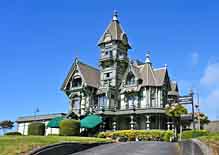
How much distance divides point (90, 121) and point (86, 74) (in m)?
10.4

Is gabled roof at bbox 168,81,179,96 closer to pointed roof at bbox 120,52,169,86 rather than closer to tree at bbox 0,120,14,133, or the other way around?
pointed roof at bbox 120,52,169,86

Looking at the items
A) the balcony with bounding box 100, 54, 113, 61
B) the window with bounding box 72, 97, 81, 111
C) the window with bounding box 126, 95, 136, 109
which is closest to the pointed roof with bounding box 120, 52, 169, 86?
the window with bounding box 126, 95, 136, 109

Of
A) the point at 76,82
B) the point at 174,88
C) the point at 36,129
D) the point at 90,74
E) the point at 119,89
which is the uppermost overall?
the point at 90,74

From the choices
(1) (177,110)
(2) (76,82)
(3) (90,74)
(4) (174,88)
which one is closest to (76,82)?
(2) (76,82)

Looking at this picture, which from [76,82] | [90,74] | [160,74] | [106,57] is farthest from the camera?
[90,74]

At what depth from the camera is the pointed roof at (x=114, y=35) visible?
192 ft

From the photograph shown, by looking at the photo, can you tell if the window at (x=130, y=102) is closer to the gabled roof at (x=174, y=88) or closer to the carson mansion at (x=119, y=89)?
the carson mansion at (x=119, y=89)

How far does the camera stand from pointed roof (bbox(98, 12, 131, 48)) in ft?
192

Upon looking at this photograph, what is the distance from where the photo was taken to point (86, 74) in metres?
57.5

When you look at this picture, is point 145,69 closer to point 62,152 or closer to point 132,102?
point 132,102

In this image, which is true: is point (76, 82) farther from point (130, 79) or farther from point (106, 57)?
point (130, 79)

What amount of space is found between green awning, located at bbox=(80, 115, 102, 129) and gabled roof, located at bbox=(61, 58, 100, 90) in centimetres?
684

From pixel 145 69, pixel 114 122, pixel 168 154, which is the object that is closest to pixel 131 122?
pixel 114 122

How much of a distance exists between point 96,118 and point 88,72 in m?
10.9
